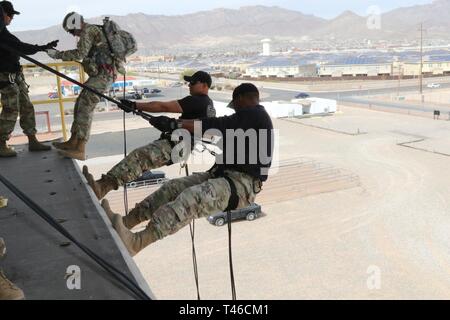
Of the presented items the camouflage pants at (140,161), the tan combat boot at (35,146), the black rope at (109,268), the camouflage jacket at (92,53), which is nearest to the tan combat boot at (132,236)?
the black rope at (109,268)

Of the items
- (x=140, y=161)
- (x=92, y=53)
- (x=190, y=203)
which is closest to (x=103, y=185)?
(x=140, y=161)

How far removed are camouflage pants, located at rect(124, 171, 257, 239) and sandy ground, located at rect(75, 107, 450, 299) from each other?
10.8 metres

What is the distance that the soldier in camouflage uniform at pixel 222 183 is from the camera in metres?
4.66

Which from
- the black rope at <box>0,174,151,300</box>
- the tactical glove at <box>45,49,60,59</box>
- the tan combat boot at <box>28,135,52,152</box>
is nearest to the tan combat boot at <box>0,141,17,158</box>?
the tan combat boot at <box>28,135,52,152</box>

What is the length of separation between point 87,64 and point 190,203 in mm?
3224

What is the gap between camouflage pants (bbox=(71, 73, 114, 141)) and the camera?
6.80 m

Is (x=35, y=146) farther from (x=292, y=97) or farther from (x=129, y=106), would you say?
(x=292, y=97)

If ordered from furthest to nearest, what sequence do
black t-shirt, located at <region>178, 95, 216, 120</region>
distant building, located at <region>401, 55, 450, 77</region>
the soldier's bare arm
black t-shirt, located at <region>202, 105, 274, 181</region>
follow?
distant building, located at <region>401, 55, 450, 77</region>, black t-shirt, located at <region>178, 95, 216, 120</region>, the soldier's bare arm, black t-shirt, located at <region>202, 105, 274, 181</region>

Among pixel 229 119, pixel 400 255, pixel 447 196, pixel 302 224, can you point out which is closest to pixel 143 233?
pixel 229 119

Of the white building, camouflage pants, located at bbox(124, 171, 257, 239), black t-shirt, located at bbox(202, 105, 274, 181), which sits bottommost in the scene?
the white building

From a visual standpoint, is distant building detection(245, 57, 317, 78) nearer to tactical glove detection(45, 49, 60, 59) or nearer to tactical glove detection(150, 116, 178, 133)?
tactical glove detection(45, 49, 60, 59)

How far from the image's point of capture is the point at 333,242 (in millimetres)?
19453

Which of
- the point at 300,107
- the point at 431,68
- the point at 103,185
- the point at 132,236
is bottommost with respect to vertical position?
the point at 300,107

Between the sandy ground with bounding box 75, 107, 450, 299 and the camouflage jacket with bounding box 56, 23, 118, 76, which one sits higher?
the camouflage jacket with bounding box 56, 23, 118, 76
